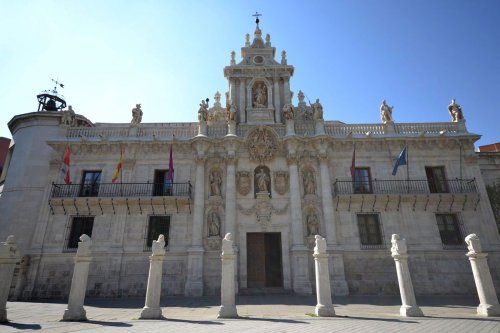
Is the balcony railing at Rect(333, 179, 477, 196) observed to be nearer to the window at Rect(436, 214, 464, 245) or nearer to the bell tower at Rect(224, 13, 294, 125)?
the window at Rect(436, 214, 464, 245)

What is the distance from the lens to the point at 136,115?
21500 millimetres

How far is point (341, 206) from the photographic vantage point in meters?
18.8

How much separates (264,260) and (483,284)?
10.8 m

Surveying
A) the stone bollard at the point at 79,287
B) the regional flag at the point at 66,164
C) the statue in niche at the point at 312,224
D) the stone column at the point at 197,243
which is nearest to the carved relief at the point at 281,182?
the statue in niche at the point at 312,224

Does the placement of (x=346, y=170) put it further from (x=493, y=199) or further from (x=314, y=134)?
(x=493, y=199)

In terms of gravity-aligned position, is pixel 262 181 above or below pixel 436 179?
below

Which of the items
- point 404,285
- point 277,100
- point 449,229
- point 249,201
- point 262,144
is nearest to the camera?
point 404,285

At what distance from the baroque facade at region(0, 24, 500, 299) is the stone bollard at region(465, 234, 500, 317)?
24.9 feet

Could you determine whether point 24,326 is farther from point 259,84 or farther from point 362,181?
point 259,84

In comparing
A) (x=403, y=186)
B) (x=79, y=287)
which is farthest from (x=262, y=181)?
(x=79, y=287)

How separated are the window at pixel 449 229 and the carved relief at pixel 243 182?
11864 millimetres

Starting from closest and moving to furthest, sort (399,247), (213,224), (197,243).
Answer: (399,247) → (197,243) → (213,224)

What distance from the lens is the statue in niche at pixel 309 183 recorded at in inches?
754

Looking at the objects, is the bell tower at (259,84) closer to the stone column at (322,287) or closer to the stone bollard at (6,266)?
the stone column at (322,287)
